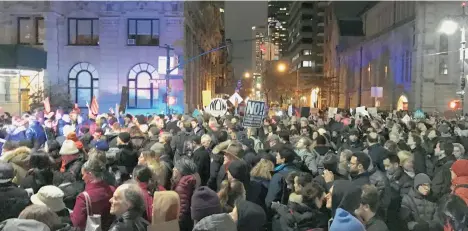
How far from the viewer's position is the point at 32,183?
764cm

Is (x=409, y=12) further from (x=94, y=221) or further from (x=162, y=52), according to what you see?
(x=94, y=221)

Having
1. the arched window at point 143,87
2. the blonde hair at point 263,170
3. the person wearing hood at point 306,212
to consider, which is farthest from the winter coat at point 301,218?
the arched window at point 143,87

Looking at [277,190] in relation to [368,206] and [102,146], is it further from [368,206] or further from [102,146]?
[102,146]

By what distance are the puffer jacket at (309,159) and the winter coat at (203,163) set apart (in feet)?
5.59

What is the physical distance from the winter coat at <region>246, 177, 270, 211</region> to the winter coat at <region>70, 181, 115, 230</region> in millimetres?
2244

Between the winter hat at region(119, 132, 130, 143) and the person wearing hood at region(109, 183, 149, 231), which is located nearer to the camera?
the person wearing hood at region(109, 183, 149, 231)

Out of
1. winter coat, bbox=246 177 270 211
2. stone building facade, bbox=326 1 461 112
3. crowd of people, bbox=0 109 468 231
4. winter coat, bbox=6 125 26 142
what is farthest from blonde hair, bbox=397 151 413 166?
stone building facade, bbox=326 1 461 112

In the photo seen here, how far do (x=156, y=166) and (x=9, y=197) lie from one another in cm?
231

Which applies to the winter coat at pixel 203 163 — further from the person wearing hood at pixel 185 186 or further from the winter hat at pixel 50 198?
the winter hat at pixel 50 198

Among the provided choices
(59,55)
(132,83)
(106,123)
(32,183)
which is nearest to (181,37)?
(132,83)

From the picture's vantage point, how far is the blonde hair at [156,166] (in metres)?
7.92

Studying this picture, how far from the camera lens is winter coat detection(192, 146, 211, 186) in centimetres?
1064

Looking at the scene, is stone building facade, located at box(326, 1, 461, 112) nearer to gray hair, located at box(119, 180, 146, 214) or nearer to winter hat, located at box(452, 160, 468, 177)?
winter hat, located at box(452, 160, 468, 177)

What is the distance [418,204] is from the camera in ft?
24.6
